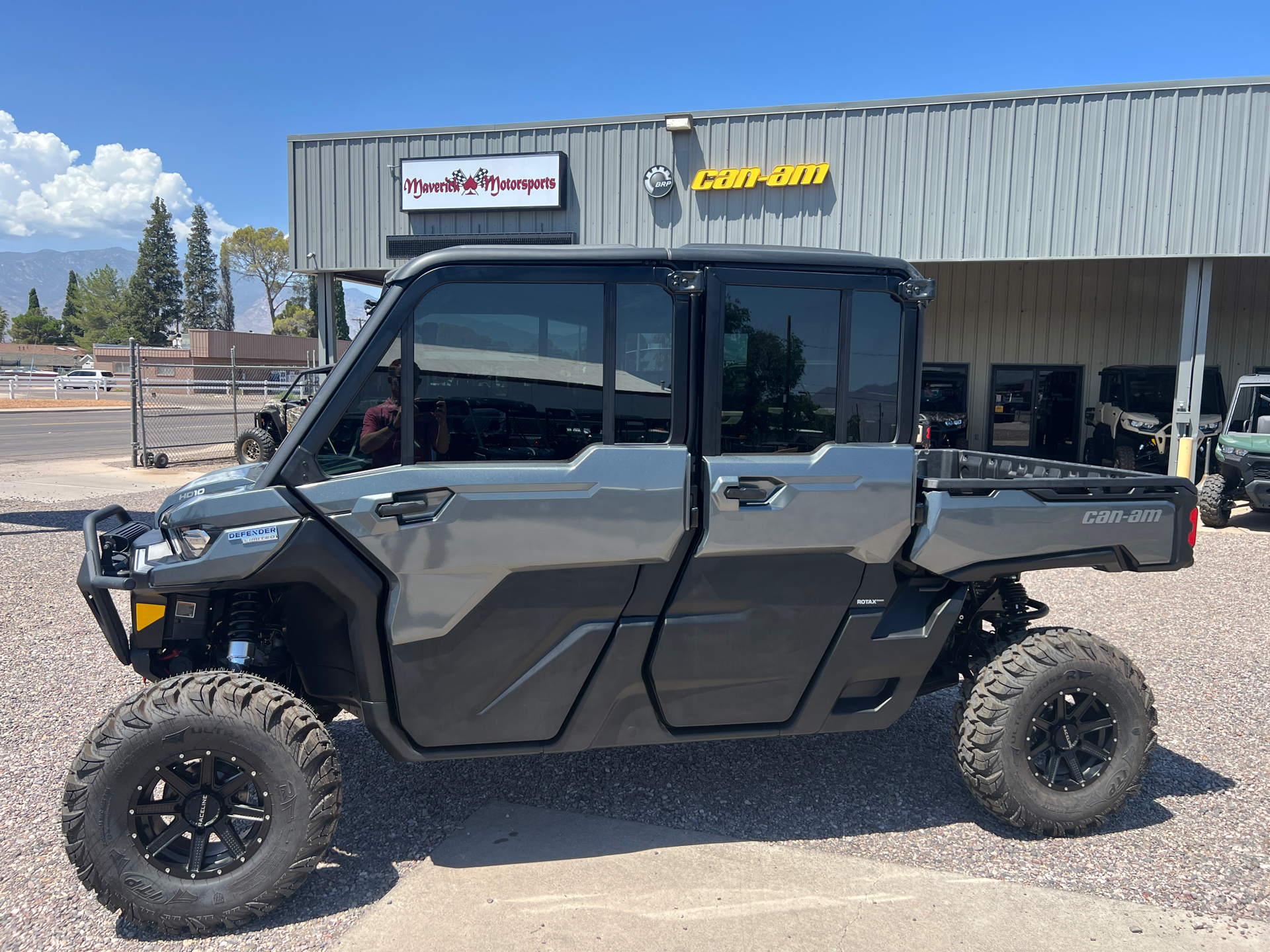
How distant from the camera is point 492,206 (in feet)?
51.3

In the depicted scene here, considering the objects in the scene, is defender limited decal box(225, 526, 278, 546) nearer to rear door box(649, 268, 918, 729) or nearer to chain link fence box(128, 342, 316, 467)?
chain link fence box(128, 342, 316, 467)

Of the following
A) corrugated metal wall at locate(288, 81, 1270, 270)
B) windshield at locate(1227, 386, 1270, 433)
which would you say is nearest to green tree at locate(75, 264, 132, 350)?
corrugated metal wall at locate(288, 81, 1270, 270)

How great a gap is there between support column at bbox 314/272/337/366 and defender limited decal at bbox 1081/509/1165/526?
1501 centimetres

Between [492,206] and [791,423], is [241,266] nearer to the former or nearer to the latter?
[492,206]

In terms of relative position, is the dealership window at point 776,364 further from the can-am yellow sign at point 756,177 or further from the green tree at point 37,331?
the green tree at point 37,331

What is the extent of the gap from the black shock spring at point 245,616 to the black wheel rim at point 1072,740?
3.05m

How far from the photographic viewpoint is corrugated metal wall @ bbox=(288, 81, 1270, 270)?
12.6m

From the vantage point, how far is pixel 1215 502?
1121cm

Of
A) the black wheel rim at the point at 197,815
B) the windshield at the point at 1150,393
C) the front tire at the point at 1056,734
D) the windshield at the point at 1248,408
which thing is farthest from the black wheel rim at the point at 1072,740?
the windshield at the point at 1150,393

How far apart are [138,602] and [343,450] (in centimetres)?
93

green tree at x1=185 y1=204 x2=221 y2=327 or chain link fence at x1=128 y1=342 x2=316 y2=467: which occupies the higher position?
green tree at x1=185 y1=204 x2=221 y2=327

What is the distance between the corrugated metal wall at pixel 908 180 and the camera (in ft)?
41.3

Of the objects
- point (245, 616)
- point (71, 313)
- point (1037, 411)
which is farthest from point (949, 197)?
point (71, 313)

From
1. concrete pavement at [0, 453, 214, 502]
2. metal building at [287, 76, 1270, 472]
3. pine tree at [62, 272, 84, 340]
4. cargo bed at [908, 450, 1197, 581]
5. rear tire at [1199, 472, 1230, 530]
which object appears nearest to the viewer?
cargo bed at [908, 450, 1197, 581]
